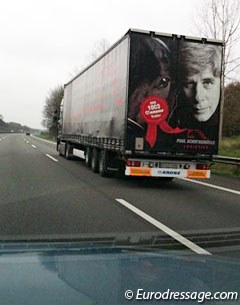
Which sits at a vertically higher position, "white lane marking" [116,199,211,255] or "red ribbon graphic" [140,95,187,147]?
"red ribbon graphic" [140,95,187,147]

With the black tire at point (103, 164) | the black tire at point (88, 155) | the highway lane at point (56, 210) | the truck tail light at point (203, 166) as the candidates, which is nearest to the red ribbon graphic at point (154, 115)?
the truck tail light at point (203, 166)

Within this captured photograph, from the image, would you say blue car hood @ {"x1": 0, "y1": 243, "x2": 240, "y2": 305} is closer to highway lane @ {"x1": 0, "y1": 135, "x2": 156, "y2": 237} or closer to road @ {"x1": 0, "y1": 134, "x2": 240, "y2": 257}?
road @ {"x1": 0, "y1": 134, "x2": 240, "y2": 257}

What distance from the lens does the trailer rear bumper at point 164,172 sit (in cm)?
1312

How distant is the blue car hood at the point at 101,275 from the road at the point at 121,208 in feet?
7.27

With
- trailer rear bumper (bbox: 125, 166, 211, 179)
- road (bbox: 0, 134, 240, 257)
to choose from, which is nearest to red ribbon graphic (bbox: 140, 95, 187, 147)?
trailer rear bumper (bbox: 125, 166, 211, 179)

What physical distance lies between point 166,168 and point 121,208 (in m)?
3.85

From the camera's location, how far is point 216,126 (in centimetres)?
1361

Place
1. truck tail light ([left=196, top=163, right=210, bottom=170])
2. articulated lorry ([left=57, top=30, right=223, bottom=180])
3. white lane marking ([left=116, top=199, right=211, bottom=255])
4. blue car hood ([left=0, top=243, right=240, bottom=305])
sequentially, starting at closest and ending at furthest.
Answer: blue car hood ([left=0, top=243, right=240, bottom=305]) → white lane marking ([left=116, top=199, right=211, bottom=255]) → articulated lorry ([left=57, top=30, right=223, bottom=180]) → truck tail light ([left=196, top=163, right=210, bottom=170])

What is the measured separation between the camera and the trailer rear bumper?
1312 cm

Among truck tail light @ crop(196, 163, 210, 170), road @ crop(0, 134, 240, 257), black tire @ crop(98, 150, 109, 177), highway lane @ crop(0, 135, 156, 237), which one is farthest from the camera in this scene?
black tire @ crop(98, 150, 109, 177)

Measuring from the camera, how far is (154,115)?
1306cm

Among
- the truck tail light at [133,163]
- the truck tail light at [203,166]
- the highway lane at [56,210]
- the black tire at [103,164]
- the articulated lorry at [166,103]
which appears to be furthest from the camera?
the black tire at [103,164]

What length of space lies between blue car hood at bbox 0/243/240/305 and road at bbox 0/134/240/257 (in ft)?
7.27

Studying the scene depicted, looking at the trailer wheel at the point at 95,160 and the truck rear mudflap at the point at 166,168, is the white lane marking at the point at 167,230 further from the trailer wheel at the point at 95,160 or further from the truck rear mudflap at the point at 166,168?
the trailer wheel at the point at 95,160
